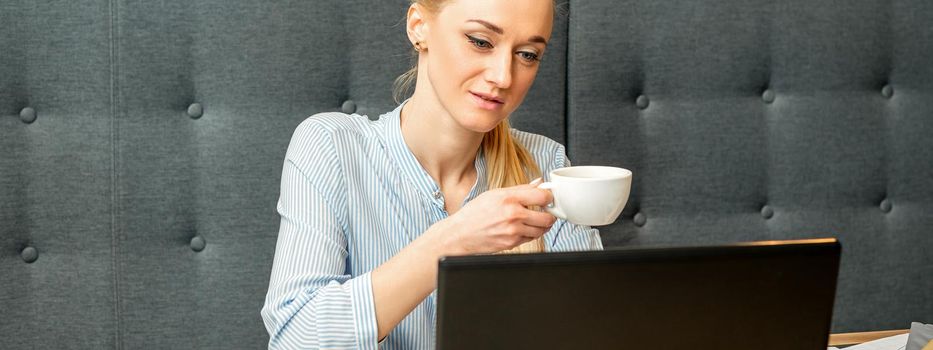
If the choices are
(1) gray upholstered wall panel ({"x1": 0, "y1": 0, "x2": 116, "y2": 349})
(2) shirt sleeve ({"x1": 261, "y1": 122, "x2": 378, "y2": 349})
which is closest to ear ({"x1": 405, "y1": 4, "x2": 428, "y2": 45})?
(2) shirt sleeve ({"x1": 261, "y1": 122, "x2": 378, "y2": 349})

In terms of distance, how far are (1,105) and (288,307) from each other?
0.77 meters

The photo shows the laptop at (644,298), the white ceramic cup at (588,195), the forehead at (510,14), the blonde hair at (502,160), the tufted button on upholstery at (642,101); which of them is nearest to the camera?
the laptop at (644,298)

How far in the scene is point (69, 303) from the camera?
1.62 metres

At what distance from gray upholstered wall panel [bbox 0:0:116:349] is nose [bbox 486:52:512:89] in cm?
77

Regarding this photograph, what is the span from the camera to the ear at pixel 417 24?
1.33 metres

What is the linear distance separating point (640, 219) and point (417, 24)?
2.42 ft

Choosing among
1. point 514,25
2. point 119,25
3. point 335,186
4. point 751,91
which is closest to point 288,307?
point 335,186

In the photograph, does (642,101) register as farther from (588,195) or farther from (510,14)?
(588,195)

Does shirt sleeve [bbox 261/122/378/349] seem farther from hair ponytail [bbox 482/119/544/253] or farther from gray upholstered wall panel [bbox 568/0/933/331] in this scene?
gray upholstered wall panel [bbox 568/0/933/331]

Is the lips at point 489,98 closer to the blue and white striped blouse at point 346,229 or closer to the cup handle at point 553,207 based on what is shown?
the blue and white striped blouse at point 346,229

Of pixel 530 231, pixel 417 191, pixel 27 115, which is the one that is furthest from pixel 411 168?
pixel 27 115

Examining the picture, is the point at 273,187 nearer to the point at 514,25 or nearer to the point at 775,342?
the point at 514,25

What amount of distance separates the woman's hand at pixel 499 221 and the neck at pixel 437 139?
1.26 ft

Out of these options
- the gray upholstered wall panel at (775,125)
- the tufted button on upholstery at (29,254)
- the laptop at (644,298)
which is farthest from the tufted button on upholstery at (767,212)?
the tufted button on upholstery at (29,254)
